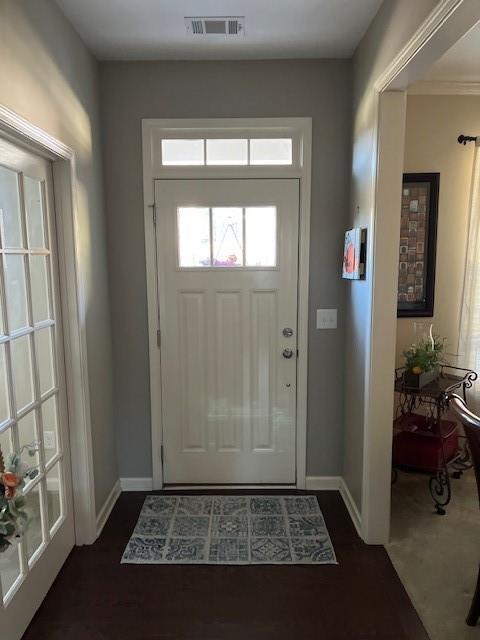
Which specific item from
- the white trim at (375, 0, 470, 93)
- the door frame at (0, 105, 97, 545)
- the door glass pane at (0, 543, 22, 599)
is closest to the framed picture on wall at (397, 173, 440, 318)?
the white trim at (375, 0, 470, 93)

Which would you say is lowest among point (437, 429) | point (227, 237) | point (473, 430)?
point (437, 429)

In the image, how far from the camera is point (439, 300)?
10.6 ft

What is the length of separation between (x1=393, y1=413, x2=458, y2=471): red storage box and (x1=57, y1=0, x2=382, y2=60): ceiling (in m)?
2.30

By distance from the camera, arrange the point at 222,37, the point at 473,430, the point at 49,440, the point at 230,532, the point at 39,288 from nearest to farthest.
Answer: the point at 473,430, the point at 39,288, the point at 49,440, the point at 222,37, the point at 230,532

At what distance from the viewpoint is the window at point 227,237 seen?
2.73 metres

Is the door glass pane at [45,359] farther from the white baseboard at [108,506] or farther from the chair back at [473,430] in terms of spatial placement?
the chair back at [473,430]

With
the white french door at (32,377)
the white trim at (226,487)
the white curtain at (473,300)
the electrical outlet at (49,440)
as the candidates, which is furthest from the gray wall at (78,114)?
the white curtain at (473,300)

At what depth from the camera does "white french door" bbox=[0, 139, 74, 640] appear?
1.71 metres

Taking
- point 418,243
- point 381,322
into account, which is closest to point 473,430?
point 381,322

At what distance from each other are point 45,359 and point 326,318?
5.42ft

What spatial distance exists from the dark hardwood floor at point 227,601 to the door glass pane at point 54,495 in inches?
11.2

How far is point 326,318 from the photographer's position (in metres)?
2.80

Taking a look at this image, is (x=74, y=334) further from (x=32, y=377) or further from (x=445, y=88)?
(x=445, y=88)

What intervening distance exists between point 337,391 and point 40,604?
1.95 m
